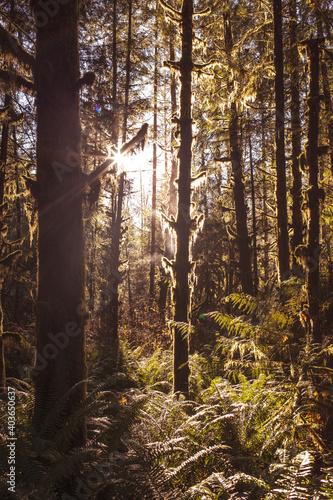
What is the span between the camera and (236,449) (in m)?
3.35

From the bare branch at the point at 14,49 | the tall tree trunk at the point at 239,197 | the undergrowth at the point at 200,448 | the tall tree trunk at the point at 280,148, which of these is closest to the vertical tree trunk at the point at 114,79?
the tall tree trunk at the point at 239,197

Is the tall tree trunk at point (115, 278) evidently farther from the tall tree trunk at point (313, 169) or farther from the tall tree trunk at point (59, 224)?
the tall tree trunk at point (59, 224)

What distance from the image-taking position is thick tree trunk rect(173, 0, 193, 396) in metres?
5.31

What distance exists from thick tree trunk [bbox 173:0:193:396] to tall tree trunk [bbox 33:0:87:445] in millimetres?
2313

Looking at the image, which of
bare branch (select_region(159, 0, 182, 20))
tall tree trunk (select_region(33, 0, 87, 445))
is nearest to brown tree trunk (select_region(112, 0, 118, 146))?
bare branch (select_region(159, 0, 182, 20))

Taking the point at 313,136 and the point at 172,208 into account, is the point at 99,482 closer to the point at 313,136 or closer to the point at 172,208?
the point at 313,136

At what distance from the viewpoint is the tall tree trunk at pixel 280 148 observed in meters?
8.29

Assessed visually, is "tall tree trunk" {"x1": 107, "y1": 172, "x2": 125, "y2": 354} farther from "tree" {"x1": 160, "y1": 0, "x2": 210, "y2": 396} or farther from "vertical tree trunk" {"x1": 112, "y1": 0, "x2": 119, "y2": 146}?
"tree" {"x1": 160, "y1": 0, "x2": 210, "y2": 396}

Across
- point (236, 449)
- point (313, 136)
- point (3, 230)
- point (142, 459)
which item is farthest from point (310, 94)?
point (3, 230)

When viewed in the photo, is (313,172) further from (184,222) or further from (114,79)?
(114,79)

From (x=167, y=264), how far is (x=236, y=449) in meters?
3.14

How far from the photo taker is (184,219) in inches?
214

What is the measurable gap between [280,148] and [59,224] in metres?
7.38

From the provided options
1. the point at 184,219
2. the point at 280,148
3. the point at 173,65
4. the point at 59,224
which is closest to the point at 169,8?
the point at 173,65
